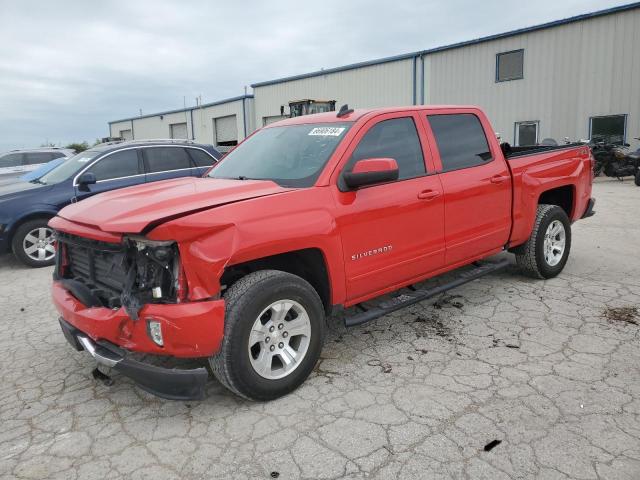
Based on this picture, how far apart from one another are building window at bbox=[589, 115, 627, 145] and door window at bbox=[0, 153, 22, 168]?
18.0 metres

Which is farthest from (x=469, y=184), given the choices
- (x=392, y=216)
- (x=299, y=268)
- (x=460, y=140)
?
(x=299, y=268)

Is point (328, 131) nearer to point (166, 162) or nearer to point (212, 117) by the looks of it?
point (166, 162)

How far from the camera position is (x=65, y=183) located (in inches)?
291

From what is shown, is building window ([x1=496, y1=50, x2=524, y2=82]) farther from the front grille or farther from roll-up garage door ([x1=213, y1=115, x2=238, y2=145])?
roll-up garage door ([x1=213, y1=115, x2=238, y2=145])

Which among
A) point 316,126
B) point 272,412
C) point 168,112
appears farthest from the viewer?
point 168,112

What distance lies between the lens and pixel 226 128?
1364 inches

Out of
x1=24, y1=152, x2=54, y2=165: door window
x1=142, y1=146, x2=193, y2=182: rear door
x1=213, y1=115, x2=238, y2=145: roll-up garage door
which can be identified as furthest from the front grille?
x1=213, y1=115, x2=238, y2=145: roll-up garage door

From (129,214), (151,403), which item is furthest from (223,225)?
(151,403)

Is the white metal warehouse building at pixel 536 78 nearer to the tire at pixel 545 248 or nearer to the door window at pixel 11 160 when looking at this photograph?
the door window at pixel 11 160

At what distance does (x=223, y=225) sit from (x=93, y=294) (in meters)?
1.11

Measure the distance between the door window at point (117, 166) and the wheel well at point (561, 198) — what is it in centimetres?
589

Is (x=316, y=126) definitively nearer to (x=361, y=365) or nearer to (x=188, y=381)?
(x=361, y=365)

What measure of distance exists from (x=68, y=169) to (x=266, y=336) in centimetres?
613

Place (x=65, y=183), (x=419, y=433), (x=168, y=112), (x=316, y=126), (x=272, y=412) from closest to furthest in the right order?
1. (x=419, y=433)
2. (x=272, y=412)
3. (x=316, y=126)
4. (x=65, y=183)
5. (x=168, y=112)
